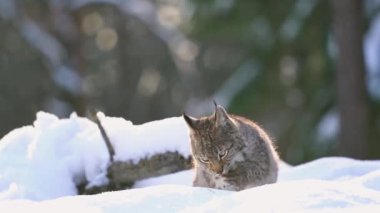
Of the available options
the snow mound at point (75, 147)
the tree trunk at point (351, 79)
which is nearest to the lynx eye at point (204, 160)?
the snow mound at point (75, 147)

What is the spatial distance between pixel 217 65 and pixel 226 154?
21906mm

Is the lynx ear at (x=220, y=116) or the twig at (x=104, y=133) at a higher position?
the twig at (x=104, y=133)

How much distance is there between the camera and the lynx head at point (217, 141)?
557cm

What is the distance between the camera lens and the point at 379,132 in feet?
40.7

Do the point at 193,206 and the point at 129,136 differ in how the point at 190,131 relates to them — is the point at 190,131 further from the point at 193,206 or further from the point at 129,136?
the point at 193,206

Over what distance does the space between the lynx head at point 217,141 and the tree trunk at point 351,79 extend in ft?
19.3

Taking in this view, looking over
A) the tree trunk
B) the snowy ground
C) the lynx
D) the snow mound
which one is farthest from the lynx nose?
the tree trunk

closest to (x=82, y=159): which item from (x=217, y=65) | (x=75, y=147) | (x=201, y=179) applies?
(x=75, y=147)

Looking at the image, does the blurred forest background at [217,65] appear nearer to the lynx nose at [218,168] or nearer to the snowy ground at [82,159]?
the snowy ground at [82,159]

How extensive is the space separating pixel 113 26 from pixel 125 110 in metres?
2.49

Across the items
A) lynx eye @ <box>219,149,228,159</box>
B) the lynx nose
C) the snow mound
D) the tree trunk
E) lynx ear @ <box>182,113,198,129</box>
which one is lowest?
the lynx nose

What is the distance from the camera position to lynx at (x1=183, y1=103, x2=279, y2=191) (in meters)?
5.59

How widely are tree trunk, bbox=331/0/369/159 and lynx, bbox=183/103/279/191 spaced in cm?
576

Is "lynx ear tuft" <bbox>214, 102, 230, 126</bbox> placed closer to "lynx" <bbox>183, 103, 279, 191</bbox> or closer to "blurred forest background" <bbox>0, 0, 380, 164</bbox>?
"lynx" <bbox>183, 103, 279, 191</bbox>
